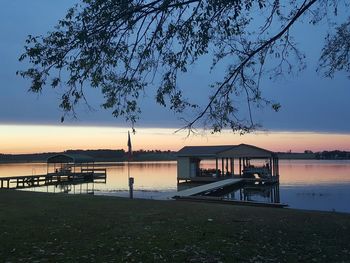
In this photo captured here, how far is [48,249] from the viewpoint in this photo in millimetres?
7914

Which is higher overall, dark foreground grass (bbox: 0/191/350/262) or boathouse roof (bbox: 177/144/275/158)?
boathouse roof (bbox: 177/144/275/158)

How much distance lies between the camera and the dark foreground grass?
296 inches

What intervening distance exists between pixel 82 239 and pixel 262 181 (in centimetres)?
3928

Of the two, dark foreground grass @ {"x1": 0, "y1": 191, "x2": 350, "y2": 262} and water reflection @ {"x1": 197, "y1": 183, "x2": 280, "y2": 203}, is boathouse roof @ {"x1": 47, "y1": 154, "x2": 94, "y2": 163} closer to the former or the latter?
water reflection @ {"x1": 197, "y1": 183, "x2": 280, "y2": 203}

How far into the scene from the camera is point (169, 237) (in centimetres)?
903

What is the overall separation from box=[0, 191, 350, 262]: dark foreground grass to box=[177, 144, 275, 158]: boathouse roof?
35.4 m

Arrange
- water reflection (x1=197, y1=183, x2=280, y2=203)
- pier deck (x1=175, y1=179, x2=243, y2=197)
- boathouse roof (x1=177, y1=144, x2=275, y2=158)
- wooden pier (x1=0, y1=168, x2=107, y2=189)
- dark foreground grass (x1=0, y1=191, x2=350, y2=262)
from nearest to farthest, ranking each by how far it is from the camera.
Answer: dark foreground grass (x1=0, y1=191, x2=350, y2=262) → pier deck (x1=175, y1=179, x2=243, y2=197) → water reflection (x1=197, y1=183, x2=280, y2=203) → wooden pier (x1=0, y1=168, x2=107, y2=189) → boathouse roof (x1=177, y1=144, x2=275, y2=158)

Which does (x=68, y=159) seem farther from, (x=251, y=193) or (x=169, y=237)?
(x=169, y=237)

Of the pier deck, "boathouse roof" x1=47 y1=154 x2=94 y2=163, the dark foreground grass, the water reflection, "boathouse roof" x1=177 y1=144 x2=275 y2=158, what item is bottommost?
the water reflection

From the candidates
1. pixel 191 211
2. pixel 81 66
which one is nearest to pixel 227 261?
pixel 81 66

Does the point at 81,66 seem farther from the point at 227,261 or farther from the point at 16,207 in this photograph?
the point at 16,207

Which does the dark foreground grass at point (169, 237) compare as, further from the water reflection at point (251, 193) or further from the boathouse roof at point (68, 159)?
the boathouse roof at point (68, 159)

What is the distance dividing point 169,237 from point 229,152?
41385mm

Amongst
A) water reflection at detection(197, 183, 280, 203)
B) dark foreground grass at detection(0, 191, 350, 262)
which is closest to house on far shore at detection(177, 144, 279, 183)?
water reflection at detection(197, 183, 280, 203)
